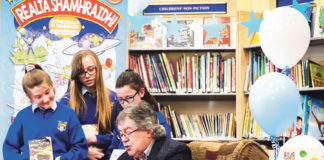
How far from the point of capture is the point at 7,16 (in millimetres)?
3703

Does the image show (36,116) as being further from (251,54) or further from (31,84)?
(251,54)

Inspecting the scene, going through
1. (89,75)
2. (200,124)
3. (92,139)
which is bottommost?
(200,124)

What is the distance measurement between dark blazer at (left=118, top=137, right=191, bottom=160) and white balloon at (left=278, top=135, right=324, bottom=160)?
2.41ft

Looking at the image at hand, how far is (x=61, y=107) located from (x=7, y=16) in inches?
36.8

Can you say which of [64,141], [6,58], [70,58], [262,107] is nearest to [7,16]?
[6,58]

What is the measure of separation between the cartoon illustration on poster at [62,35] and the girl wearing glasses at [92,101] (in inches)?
3.0

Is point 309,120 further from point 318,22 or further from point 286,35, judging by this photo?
point 286,35

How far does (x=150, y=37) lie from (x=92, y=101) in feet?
3.81

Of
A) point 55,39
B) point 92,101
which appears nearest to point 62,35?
point 55,39

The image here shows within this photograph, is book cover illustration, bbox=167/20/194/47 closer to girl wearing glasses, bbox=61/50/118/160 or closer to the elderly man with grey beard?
girl wearing glasses, bbox=61/50/118/160

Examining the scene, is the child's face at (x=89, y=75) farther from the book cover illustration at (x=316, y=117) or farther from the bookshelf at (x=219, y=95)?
the book cover illustration at (x=316, y=117)

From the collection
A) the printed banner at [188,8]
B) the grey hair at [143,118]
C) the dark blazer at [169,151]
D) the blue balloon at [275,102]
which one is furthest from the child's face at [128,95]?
the printed banner at [188,8]

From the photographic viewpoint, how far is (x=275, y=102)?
3.04 meters

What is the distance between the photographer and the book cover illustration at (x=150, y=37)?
449cm
